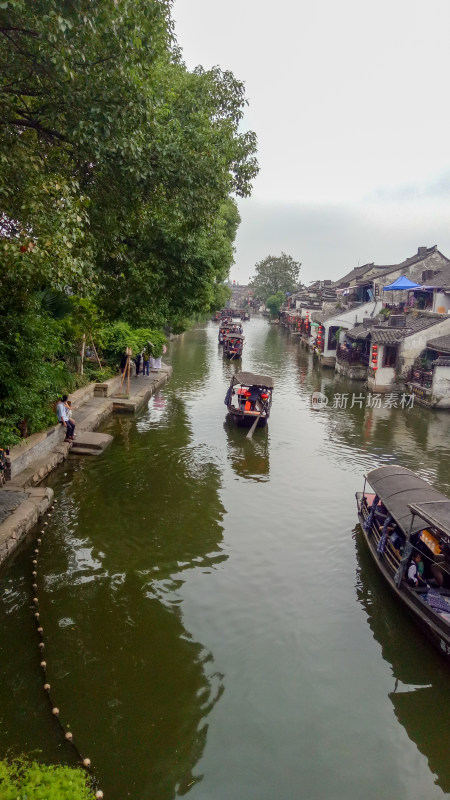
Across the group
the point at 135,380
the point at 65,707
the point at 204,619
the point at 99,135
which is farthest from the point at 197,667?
the point at 135,380

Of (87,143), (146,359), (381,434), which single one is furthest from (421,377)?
(87,143)

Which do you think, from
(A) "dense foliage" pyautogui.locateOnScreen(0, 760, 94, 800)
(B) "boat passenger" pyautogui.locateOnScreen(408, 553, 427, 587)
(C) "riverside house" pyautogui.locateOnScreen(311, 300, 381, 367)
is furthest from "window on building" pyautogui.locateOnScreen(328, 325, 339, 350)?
(A) "dense foliage" pyautogui.locateOnScreen(0, 760, 94, 800)

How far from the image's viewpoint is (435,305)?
31.9 metres

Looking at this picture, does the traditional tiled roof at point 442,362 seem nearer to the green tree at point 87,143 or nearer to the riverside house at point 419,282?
the riverside house at point 419,282

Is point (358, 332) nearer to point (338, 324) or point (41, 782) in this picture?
point (338, 324)

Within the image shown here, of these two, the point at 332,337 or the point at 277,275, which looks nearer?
the point at 332,337

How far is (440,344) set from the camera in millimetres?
26828

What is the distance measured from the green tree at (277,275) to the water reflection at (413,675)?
78764 millimetres

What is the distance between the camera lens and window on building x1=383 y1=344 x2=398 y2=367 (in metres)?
29.0

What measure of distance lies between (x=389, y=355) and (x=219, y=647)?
79.3 ft

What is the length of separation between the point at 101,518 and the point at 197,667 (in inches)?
201

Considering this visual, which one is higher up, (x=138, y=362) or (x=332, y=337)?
(x=332, y=337)

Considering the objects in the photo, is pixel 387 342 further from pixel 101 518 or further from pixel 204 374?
pixel 101 518

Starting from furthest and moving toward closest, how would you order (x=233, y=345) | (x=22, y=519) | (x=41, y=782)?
(x=233, y=345) < (x=22, y=519) < (x=41, y=782)
